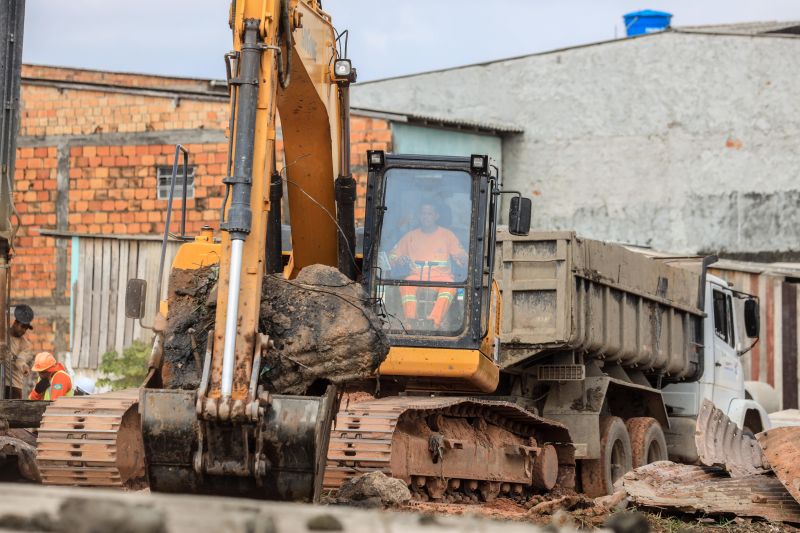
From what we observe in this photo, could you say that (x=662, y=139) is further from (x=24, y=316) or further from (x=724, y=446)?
(x=24, y=316)

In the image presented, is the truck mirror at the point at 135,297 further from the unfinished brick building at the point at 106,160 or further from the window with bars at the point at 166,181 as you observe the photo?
the window with bars at the point at 166,181

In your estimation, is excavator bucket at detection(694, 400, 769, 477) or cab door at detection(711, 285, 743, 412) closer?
excavator bucket at detection(694, 400, 769, 477)

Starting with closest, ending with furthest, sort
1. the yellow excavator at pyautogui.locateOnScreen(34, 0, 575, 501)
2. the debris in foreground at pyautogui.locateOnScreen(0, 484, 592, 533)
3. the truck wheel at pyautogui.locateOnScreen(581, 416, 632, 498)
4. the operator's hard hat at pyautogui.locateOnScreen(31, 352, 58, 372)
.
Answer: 1. the debris in foreground at pyautogui.locateOnScreen(0, 484, 592, 533)
2. the yellow excavator at pyautogui.locateOnScreen(34, 0, 575, 501)
3. the truck wheel at pyautogui.locateOnScreen(581, 416, 632, 498)
4. the operator's hard hat at pyautogui.locateOnScreen(31, 352, 58, 372)

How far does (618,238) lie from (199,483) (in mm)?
21226

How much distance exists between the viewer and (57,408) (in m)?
9.26

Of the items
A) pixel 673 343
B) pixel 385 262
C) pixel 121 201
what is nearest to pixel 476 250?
pixel 385 262

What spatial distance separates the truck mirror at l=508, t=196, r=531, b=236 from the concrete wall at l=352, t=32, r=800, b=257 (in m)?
17.1

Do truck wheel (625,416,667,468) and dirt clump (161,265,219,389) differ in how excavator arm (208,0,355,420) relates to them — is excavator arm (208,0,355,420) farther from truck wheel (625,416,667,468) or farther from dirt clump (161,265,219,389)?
truck wheel (625,416,667,468)

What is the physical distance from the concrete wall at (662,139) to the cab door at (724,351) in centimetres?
1040

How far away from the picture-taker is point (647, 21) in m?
32.8

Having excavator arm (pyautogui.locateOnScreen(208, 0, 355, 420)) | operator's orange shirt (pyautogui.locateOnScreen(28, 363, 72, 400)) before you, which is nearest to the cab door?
excavator arm (pyautogui.locateOnScreen(208, 0, 355, 420))

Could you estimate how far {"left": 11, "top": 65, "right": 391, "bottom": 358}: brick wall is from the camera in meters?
23.2

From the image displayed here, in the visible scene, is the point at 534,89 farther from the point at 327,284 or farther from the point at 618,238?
the point at 327,284

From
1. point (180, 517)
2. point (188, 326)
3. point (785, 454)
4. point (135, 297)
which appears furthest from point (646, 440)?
point (180, 517)
